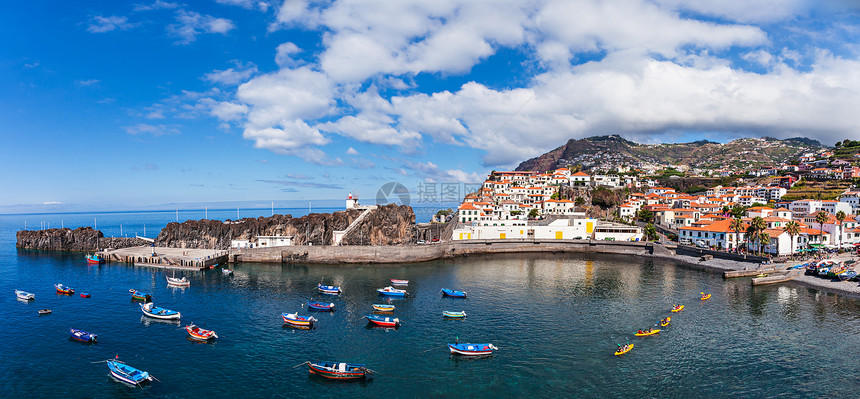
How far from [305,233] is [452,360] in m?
59.6

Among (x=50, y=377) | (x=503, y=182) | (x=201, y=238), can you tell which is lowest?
(x=50, y=377)

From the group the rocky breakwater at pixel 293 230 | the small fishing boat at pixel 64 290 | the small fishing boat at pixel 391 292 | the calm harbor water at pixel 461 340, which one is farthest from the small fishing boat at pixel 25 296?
the small fishing boat at pixel 391 292

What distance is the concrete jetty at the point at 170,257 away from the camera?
219 ft

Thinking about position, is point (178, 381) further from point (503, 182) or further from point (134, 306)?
point (503, 182)

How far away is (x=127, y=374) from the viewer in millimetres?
26609

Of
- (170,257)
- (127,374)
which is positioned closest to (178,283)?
(170,257)

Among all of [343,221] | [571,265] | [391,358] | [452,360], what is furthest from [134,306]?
[571,265]

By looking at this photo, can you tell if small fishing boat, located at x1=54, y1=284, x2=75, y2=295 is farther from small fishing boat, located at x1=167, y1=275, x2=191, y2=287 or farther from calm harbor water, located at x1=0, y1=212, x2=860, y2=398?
small fishing boat, located at x1=167, y1=275, x2=191, y2=287

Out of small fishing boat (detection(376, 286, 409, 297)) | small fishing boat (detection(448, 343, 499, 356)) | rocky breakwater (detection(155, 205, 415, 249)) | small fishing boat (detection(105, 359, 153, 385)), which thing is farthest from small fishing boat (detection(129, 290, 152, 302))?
small fishing boat (detection(448, 343, 499, 356))

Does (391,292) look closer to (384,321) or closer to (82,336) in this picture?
(384,321)

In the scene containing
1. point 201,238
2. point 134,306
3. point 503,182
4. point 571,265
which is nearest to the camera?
point 134,306

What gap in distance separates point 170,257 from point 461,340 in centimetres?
6175

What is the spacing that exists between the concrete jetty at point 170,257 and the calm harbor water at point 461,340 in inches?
386

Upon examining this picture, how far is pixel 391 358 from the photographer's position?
1210 inches
